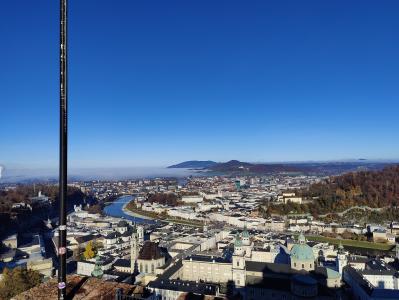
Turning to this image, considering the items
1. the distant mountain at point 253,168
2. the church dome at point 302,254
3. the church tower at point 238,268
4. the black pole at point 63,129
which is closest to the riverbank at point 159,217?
the church tower at point 238,268

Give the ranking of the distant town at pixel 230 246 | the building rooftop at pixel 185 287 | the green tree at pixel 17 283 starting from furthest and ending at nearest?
the distant town at pixel 230 246 < the building rooftop at pixel 185 287 < the green tree at pixel 17 283

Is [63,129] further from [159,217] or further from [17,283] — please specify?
[159,217]

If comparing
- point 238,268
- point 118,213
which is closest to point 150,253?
point 238,268

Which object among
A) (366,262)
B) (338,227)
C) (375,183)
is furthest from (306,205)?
(366,262)

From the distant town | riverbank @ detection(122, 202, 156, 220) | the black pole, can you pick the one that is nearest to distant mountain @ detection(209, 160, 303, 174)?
the distant town

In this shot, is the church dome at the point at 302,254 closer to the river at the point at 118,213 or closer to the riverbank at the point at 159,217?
the riverbank at the point at 159,217

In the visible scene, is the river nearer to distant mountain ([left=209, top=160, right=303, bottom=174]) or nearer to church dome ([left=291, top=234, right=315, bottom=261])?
church dome ([left=291, top=234, right=315, bottom=261])

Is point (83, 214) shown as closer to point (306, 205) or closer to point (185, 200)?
point (185, 200)
